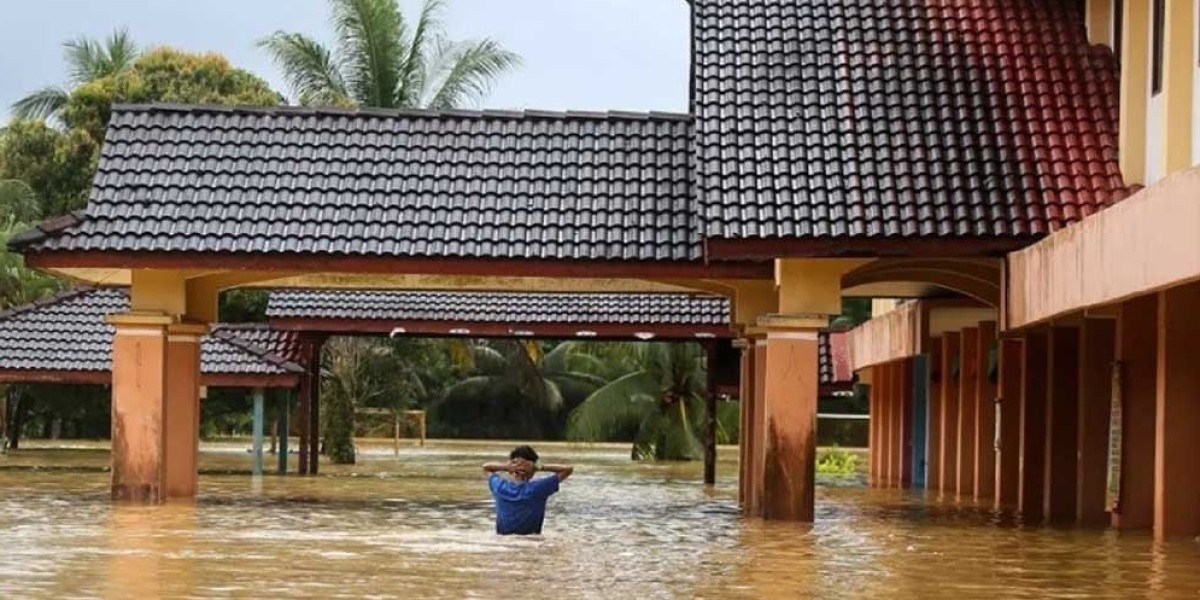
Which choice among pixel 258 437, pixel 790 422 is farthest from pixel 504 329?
pixel 790 422

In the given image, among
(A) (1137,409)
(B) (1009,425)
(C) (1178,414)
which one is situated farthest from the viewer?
(B) (1009,425)

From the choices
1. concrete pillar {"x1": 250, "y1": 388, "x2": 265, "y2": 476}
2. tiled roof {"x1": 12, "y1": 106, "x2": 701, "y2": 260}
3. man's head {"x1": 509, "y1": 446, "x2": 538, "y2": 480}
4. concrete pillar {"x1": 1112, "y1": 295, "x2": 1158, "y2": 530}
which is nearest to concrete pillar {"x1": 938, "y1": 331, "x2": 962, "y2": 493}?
tiled roof {"x1": 12, "y1": 106, "x2": 701, "y2": 260}

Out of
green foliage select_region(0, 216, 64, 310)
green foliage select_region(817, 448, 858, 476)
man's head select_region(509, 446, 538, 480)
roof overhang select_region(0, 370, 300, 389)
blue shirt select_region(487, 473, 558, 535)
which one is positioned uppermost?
green foliage select_region(0, 216, 64, 310)

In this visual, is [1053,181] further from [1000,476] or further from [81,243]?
[81,243]

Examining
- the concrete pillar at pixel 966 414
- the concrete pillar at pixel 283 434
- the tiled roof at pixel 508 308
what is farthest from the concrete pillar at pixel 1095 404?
the concrete pillar at pixel 283 434

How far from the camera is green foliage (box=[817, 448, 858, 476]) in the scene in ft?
132

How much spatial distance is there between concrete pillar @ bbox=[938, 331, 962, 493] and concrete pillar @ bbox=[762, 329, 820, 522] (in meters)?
10.6

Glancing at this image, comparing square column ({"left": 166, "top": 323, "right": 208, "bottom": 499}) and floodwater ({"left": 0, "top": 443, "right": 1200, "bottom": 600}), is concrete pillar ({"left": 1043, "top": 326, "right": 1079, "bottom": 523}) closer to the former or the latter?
floodwater ({"left": 0, "top": 443, "right": 1200, "bottom": 600})

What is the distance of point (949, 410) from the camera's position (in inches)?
1205

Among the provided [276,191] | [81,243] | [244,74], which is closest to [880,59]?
[276,191]

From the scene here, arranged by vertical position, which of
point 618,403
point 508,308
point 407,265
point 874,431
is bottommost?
point 874,431

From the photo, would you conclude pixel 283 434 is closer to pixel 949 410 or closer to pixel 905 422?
pixel 905 422

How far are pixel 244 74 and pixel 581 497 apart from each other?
28057 mm

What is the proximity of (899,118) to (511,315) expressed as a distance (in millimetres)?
11226
